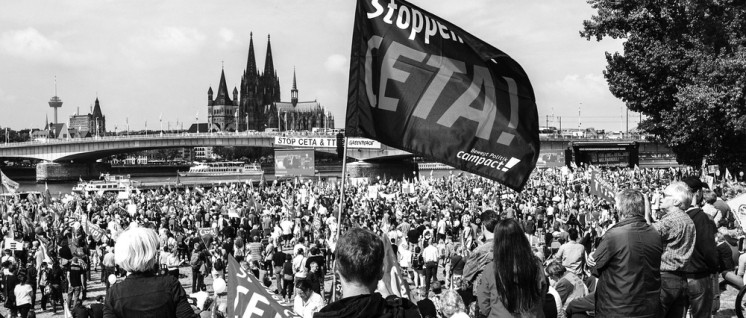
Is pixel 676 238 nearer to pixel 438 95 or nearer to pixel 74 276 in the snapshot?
pixel 438 95

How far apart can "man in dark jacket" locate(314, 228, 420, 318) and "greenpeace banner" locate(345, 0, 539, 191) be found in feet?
9.60

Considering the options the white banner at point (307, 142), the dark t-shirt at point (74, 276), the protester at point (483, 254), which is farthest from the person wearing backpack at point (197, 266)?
the white banner at point (307, 142)

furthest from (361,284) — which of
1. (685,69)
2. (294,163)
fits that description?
(294,163)

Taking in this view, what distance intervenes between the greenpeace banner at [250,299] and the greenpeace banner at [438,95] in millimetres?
1555

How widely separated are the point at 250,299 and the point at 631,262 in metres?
2.65

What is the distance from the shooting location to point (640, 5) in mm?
22047

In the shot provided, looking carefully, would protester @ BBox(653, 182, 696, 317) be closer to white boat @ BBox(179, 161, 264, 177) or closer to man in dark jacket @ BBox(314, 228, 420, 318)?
man in dark jacket @ BBox(314, 228, 420, 318)

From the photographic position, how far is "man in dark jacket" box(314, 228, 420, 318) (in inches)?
117

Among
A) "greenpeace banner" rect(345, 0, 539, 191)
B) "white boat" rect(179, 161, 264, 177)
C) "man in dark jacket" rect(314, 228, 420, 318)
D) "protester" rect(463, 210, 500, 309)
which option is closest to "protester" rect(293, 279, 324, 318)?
"greenpeace banner" rect(345, 0, 539, 191)

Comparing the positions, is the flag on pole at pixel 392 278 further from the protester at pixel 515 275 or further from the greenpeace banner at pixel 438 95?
the protester at pixel 515 275

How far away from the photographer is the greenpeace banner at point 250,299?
15.8 feet

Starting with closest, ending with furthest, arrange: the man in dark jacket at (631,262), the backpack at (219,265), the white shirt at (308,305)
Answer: the man in dark jacket at (631,262) → the white shirt at (308,305) → the backpack at (219,265)

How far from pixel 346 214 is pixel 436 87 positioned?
20.4 meters

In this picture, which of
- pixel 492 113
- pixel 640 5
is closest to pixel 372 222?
pixel 640 5
